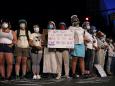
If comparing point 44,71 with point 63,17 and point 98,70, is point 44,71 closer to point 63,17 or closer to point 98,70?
point 98,70

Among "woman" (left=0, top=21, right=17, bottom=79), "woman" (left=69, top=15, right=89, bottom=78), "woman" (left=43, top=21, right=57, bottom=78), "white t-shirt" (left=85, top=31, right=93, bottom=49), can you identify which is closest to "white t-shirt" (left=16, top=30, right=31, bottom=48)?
"woman" (left=0, top=21, right=17, bottom=79)

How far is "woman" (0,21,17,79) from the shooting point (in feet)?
31.5

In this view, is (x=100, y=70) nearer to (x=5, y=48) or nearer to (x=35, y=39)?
(x=35, y=39)

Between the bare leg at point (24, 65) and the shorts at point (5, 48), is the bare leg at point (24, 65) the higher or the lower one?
the lower one

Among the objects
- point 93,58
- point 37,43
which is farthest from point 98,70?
point 37,43

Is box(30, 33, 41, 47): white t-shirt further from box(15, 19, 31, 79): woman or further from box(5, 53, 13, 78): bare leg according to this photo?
box(5, 53, 13, 78): bare leg

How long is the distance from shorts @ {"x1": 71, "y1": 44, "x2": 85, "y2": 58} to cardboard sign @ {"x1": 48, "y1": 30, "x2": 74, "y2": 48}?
0.52ft

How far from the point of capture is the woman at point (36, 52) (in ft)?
32.8

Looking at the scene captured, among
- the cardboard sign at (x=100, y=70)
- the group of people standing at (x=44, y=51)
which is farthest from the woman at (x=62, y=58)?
the cardboard sign at (x=100, y=70)

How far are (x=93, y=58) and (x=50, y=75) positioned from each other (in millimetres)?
1449

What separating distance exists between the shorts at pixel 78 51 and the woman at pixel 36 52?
3.11 ft

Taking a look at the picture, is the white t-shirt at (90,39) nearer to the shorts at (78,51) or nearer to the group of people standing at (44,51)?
the group of people standing at (44,51)

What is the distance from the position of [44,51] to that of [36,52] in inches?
11.1

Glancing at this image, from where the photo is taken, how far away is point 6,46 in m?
9.62
